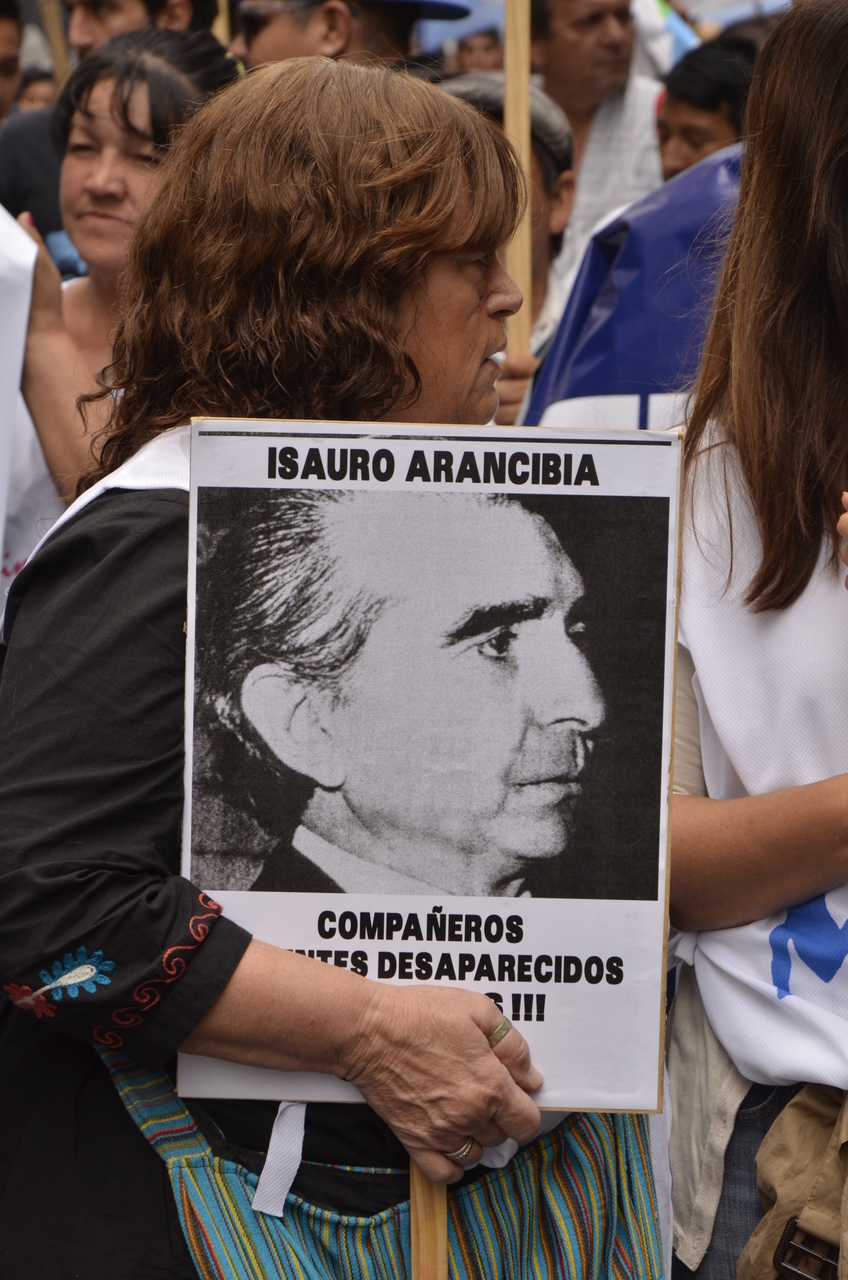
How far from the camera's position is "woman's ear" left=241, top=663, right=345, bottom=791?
3.93ft

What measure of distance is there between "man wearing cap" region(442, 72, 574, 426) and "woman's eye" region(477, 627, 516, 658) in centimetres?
237

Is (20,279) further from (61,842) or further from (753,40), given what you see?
(753,40)

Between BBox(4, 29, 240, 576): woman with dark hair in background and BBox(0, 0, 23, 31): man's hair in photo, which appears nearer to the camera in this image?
BBox(4, 29, 240, 576): woman with dark hair in background

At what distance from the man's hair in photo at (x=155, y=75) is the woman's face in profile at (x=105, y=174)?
0.01 metres

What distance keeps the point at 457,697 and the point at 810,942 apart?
0.47 meters

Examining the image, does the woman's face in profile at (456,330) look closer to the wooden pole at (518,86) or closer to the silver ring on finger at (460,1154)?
the silver ring on finger at (460,1154)

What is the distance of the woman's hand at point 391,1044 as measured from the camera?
3.85 feet

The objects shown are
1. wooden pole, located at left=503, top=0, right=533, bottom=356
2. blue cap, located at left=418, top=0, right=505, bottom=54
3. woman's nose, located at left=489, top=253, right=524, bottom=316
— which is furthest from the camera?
blue cap, located at left=418, top=0, right=505, bottom=54

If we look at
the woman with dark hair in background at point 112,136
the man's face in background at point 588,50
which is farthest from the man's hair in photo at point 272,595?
the man's face in background at point 588,50

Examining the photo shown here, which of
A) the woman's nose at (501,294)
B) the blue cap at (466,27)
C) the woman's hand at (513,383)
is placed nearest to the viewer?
the woman's nose at (501,294)

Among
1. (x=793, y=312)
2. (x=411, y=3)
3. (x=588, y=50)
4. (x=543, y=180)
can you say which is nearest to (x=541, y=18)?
(x=588, y=50)

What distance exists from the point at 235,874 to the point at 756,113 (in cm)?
103

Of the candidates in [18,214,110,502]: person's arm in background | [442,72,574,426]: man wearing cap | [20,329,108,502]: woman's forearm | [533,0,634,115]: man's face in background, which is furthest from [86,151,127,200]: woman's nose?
[533,0,634,115]: man's face in background

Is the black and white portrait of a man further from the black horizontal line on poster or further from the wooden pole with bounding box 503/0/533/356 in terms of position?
the wooden pole with bounding box 503/0/533/356
